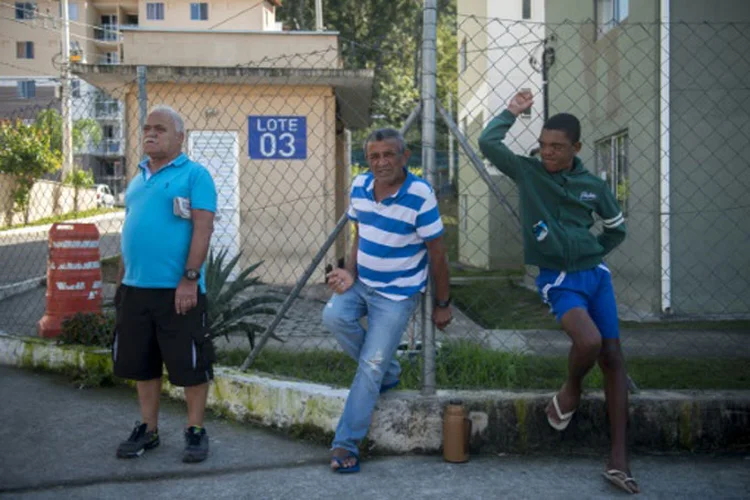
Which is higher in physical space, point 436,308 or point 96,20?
point 96,20

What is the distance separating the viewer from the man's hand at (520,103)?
390 cm

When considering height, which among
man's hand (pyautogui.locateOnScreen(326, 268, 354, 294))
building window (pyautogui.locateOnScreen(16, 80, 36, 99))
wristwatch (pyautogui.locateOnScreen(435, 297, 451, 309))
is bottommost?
wristwatch (pyautogui.locateOnScreen(435, 297, 451, 309))

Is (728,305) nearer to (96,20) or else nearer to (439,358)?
(439,358)

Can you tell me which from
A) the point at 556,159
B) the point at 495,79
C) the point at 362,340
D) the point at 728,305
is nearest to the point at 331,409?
the point at 362,340

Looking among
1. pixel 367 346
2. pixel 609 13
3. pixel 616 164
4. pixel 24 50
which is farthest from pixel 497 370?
pixel 24 50

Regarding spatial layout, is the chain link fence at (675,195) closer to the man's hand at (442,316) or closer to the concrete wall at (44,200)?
the man's hand at (442,316)

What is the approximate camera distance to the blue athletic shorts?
3.77 m

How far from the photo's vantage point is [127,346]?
4074mm

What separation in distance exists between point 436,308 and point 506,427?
727 millimetres

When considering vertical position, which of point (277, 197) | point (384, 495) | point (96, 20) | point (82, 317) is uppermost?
point (96, 20)

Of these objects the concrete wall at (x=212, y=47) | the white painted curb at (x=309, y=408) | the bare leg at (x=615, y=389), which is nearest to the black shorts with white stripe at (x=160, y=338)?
the white painted curb at (x=309, y=408)

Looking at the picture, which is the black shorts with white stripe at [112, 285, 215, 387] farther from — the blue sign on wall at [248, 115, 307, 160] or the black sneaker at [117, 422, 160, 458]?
the blue sign on wall at [248, 115, 307, 160]

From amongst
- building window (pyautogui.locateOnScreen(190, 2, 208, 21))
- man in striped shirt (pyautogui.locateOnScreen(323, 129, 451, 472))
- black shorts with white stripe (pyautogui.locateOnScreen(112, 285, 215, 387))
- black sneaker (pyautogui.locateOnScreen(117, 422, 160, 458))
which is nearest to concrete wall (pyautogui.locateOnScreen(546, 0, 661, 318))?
man in striped shirt (pyautogui.locateOnScreen(323, 129, 451, 472))

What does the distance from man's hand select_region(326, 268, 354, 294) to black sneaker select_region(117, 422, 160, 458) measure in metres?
1.24
